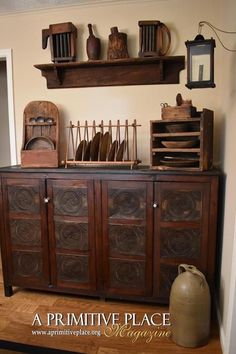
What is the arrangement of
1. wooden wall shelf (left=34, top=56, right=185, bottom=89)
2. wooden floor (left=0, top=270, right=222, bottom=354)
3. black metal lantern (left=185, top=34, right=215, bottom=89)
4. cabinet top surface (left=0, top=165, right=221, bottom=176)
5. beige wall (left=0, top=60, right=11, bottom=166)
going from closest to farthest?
black metal lantern (left=185, top=34, right=215, bottom=89)
wooden floor (left=0, top=270, right=222, bottom=354)
cabinet top surface (left=0, top=165, right=221, bottom=176)
wooden wall shelf (left=34, top=56, right=185, bottom=89)
beige wall (left=0, top=60, right=11, bottom=166)

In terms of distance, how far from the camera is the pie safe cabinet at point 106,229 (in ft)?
6.05

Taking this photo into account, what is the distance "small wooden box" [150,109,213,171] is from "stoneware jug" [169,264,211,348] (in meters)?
0.69

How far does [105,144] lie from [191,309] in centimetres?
125

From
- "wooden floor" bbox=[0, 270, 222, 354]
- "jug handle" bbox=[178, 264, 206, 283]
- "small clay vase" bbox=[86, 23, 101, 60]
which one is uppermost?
"small clay vase" bbox=[86, 23, 101, 60]

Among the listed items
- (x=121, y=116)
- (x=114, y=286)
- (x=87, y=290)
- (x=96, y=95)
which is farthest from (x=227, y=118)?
(x=87, y=290)

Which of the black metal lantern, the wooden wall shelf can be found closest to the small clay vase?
the wooden wall shelf

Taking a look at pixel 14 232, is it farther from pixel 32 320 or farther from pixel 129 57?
pixel 129 57

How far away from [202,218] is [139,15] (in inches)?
63.6

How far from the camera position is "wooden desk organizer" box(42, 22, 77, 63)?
2230mm

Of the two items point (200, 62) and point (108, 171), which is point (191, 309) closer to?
point (108, 171)

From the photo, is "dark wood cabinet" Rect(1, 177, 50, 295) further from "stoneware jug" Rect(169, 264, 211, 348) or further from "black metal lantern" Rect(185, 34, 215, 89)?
"black metal lantern" Rect(185, 34, 215, 89)

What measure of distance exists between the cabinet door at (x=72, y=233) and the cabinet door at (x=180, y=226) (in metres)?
0.48

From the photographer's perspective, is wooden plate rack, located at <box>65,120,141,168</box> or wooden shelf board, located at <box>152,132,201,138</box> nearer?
wooden shelf board, located at <box>152,132,201,138</box>

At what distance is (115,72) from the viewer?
7.42 ft
